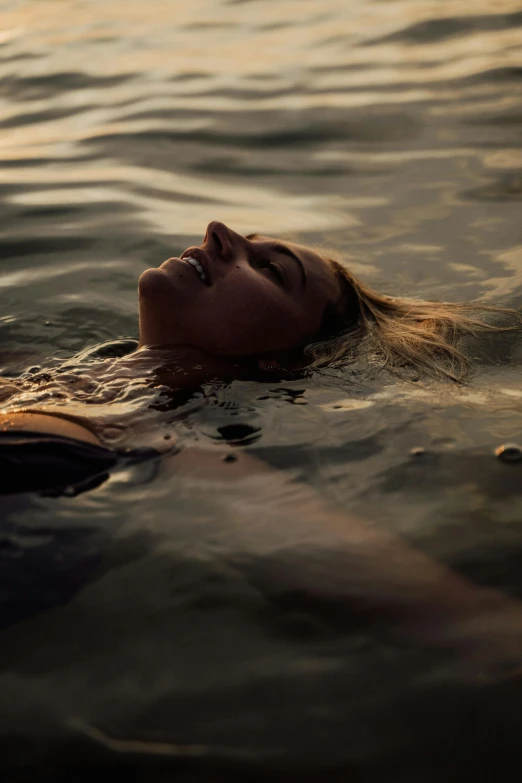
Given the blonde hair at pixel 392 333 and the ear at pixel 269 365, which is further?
the blonde hair at pixel 392 333

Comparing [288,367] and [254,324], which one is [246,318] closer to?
[254,324]

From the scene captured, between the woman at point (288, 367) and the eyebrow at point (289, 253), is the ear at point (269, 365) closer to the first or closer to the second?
the woman at point (288, 367)

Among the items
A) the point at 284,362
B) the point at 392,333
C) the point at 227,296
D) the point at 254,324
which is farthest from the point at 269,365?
the point at 392,333

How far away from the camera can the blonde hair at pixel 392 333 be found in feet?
15.0

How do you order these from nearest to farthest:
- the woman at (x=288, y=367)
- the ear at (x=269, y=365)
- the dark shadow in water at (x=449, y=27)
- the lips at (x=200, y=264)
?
1. the woman at (x=288, y=367)
2. the lips at (x=200, y=264)
3. the ear at (x=269, y=365)
4. the dark shadow in water at (x=449, y=27)

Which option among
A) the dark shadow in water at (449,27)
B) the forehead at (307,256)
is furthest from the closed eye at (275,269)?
the dark shadow in water at (449,27)

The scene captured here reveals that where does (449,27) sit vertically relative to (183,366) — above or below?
above

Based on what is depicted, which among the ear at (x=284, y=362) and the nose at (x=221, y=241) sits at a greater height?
the nose at (x=221, y=241)

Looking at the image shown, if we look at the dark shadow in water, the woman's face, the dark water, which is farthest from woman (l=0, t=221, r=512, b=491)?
the dark shadow in water

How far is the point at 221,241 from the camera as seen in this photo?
170 inches

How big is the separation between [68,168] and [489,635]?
6.10 meters

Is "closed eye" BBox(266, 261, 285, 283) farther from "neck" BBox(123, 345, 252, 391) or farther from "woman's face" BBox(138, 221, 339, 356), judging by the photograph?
"neck" BBox(123, 345, 252, 391)

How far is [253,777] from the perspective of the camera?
2166mm

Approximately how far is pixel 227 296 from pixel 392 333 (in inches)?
39.7
